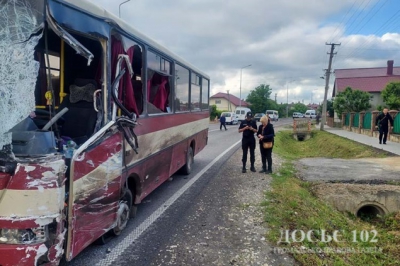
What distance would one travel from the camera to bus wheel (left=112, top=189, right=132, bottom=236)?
14.7ft

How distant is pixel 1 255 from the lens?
2.83 m

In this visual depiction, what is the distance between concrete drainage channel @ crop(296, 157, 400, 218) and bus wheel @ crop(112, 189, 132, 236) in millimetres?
4852

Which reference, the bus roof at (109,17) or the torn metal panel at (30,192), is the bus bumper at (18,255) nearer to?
the torn metal panel at (30,192)

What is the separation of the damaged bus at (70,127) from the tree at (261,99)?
7105cm

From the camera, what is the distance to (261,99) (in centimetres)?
7544

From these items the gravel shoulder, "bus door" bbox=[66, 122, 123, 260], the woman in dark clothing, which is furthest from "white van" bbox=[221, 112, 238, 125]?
"bus door" bbox=[66, 122, 123, 260]

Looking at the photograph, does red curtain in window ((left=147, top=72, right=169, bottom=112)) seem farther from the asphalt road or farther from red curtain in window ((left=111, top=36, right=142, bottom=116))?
the asphalt road

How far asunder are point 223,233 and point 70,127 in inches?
105

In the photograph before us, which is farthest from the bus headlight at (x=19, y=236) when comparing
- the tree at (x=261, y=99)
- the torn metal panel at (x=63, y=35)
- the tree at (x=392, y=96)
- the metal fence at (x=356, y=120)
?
the tree at (x=261, y=99)

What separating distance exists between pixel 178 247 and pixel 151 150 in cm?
177

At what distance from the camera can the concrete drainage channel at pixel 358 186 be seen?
7.64 m

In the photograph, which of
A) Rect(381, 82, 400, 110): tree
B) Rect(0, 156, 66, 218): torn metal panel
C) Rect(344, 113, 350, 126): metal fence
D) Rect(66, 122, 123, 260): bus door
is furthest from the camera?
Rect(344, 113, 350, 126): metal fence

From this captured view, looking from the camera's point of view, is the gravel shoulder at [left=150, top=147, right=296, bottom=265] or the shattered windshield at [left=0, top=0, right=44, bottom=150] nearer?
the shattered windshield at [left=0, top=0, right=44, bottom=150]

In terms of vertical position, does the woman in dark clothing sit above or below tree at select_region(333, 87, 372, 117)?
below
